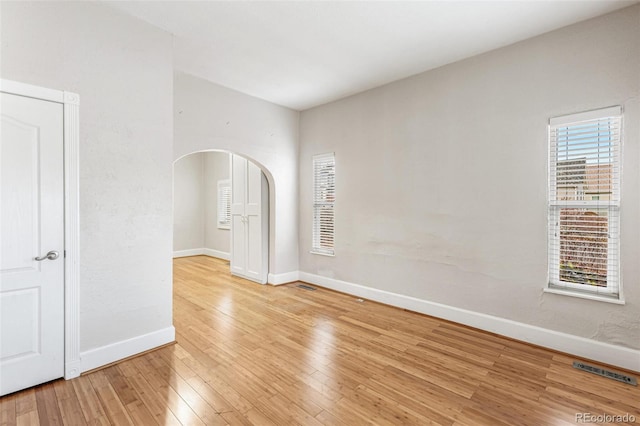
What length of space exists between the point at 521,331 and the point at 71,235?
4.26 m

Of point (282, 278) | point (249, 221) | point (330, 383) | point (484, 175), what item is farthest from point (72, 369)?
point (484, 175)

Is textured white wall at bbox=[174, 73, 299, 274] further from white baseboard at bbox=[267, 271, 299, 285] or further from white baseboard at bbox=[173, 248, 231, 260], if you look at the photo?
white baseboard at bbox=[173, 248, 231, 260]

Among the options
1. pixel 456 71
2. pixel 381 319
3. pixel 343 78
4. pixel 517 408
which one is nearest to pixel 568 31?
pixel 456 71

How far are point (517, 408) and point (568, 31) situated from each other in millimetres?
3304

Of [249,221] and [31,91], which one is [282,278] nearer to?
[249,221]

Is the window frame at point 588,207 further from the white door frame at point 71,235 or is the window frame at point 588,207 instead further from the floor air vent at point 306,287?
the white door frame at point 71,235

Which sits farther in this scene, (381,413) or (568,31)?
(568,31)

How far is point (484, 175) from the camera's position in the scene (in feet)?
10.8

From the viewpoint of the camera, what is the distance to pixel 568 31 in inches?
110

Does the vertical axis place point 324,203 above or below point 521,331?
above

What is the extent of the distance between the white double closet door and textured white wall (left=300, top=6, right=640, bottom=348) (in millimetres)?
1425

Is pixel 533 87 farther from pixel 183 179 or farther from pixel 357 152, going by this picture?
pixel 183 179

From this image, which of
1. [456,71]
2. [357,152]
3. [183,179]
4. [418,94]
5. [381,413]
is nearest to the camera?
[381,413]


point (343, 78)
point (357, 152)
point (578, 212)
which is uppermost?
point (343, 78)
